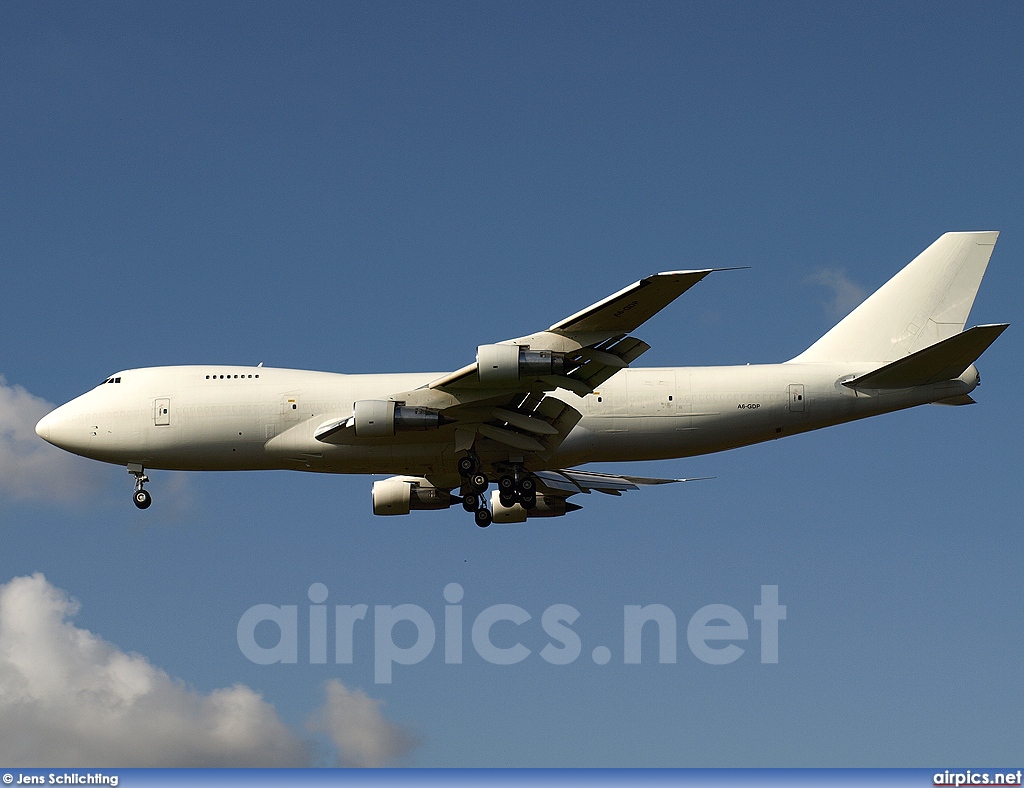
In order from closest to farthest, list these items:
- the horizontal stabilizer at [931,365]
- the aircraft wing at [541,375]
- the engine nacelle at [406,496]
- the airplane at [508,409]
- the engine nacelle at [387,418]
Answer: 1. the aircraft wing at [541,375]
2. the engine nacelle at [387,418]
3. the horizontal stabilizer at [931,365]
4. the airplane at [508,409]
5. the engine nacelle at [406,496]

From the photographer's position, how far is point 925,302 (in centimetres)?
3925

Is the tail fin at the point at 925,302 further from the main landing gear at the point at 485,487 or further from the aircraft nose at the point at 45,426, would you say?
the aircraft nose at the point at 45,426

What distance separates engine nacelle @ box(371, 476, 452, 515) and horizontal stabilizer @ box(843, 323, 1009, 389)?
1274 cm

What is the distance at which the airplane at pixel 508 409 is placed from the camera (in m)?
34.9

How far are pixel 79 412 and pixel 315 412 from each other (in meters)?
7.18

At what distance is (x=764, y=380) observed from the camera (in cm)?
3634

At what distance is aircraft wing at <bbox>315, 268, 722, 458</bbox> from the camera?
30.5 m

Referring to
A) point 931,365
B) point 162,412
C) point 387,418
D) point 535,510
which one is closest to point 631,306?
point 387,418

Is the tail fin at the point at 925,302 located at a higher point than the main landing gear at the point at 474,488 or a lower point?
higher

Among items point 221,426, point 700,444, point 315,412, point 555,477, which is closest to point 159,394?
point 221,426

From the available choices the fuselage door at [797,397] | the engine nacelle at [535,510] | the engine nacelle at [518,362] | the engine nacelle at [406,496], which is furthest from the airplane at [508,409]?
the engine nacelle at [535,510]

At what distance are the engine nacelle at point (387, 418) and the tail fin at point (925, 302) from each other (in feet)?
38.7

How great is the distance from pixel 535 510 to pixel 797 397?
370 inches

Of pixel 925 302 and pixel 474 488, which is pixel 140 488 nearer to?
pixel 474 488
